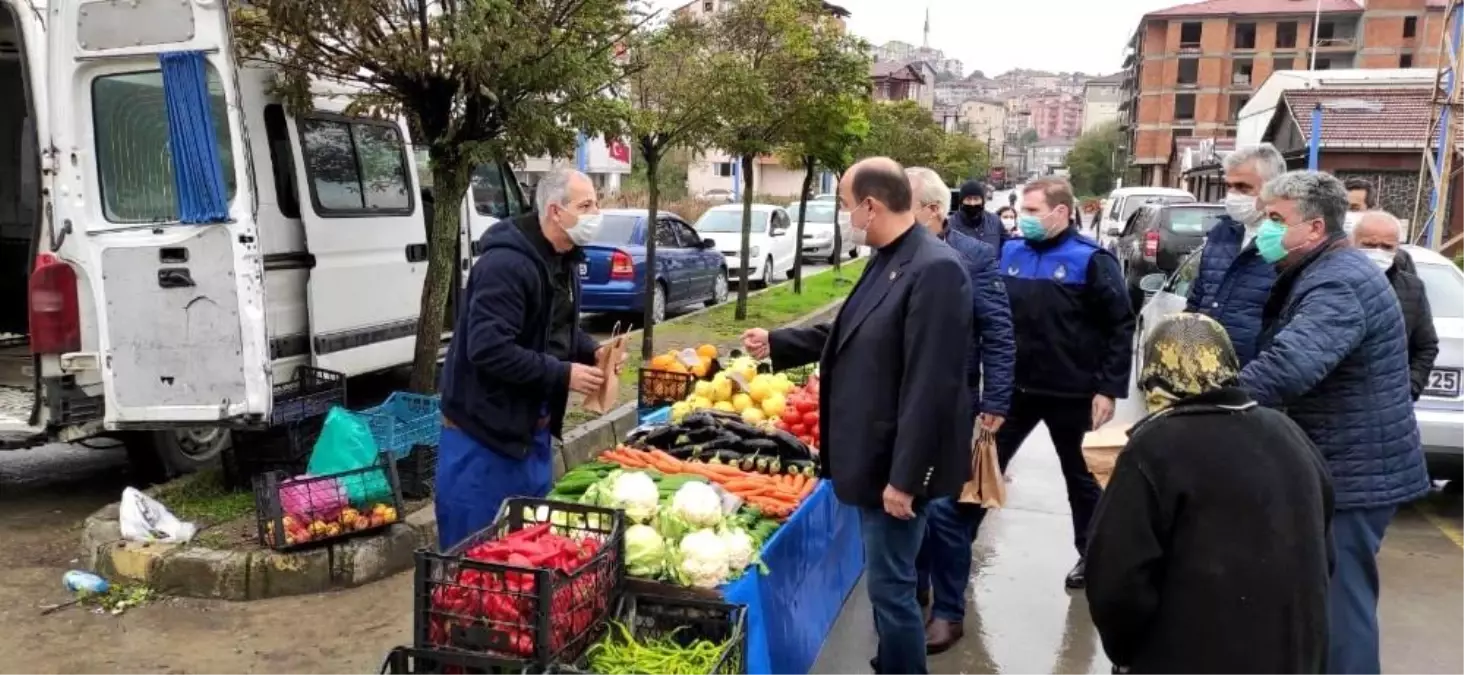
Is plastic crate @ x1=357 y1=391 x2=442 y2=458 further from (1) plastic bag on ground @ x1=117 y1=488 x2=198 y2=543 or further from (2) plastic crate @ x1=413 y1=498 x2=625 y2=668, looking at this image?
(2) plastic crate @ x1=413 y1=498 x2=625 y2=668

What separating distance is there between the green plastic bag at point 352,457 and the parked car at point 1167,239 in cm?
1220

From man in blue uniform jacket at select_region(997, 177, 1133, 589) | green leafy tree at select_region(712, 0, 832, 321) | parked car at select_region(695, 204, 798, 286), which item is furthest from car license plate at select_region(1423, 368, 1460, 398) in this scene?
parked car at select_region(695, 204, 798, 286)

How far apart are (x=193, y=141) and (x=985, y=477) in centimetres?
386

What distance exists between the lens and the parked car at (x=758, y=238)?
1875 cm

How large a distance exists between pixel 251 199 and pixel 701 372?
8.83 ft

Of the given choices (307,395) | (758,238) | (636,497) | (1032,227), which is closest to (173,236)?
(307,395)

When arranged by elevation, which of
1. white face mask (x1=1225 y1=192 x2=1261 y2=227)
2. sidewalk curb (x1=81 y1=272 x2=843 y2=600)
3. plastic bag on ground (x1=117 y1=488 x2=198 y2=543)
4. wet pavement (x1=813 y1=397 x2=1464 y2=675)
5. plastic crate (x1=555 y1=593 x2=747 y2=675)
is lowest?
wet pavement (x1=813 y1=397 x2=1464 y2=675)

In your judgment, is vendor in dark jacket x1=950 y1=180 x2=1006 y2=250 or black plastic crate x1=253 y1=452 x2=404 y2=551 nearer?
black plastic crate x1=253 y1=452 x2=404 y2=551

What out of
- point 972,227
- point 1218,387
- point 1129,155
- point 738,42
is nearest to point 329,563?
point 1218,387

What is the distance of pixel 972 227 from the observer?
Result: 29.4 ft

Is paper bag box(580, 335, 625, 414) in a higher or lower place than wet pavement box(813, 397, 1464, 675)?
higher

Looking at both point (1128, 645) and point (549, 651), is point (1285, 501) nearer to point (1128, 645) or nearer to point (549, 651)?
point (1128, 645)

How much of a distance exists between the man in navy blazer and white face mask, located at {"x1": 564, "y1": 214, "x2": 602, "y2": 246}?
92cm

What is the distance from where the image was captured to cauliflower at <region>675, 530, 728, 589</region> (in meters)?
3.43
